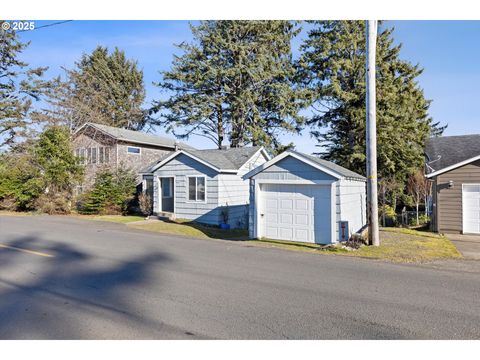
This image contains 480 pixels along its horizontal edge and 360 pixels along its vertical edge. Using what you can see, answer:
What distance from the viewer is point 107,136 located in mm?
27828

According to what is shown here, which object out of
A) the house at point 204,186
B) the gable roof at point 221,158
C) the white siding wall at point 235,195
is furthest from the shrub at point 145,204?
the white siding wall at point 235,195

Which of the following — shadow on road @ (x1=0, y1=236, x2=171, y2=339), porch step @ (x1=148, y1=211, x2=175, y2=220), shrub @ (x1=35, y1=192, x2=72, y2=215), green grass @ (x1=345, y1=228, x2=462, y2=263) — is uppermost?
shrub @ (x1=35, y1=192, x2=72, y2=215)

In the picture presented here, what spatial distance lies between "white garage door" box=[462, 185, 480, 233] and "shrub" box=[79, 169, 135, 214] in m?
18.8

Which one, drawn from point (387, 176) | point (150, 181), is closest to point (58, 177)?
point (150, 181)

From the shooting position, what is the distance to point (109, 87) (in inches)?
1820

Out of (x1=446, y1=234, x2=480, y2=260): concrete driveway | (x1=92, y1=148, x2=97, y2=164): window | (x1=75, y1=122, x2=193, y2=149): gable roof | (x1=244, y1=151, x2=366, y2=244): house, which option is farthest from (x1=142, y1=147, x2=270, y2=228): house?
(x1=446, y1=234, x2=480, y2=260): concrete driveway

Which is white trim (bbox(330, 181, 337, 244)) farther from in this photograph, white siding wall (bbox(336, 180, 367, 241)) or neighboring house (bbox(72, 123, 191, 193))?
neighboring house (bbox(72, 123, 191, 193))

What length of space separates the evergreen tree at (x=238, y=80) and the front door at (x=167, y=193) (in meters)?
11.6

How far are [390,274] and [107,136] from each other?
82.3 ft

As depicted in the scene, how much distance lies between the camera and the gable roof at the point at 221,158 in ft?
60.0

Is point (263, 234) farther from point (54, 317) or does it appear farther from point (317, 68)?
point (317, 68)

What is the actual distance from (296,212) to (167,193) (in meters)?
11.1

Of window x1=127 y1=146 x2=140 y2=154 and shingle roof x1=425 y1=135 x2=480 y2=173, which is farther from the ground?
window x1=127 y1=146 x2=140 y2=154

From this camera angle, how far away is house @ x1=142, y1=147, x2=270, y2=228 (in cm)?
1820
